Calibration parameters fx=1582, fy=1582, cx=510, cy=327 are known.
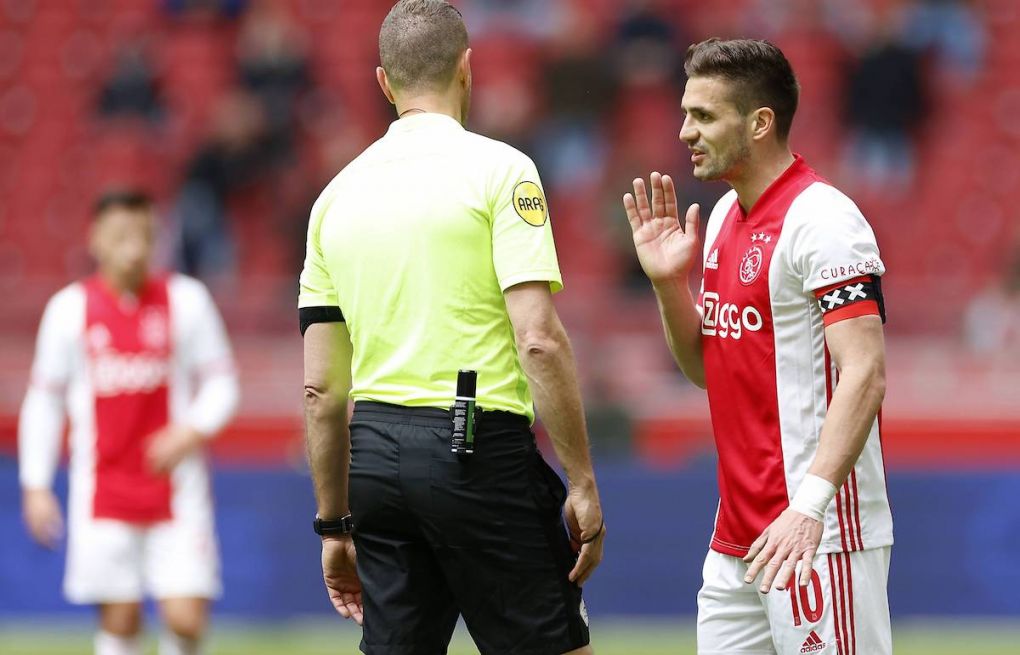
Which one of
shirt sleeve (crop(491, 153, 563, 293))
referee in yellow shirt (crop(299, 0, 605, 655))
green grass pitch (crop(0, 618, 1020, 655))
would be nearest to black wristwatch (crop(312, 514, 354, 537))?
referee in yellow shirt (crop(299, 0, 605, 655))

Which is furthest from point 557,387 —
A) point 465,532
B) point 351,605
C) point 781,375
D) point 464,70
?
point 351,605

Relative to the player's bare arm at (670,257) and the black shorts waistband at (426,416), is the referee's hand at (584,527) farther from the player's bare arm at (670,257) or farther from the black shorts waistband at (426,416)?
the player's bare arm at (670,257)

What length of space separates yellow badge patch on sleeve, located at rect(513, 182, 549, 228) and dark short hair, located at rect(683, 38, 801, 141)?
0.63 meters

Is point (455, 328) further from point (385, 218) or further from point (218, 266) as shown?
point (218, 266)

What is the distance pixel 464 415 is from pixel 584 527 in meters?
0.46

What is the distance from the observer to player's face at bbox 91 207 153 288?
7621 mm

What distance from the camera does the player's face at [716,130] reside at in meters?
4.56

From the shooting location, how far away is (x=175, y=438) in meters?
7.58

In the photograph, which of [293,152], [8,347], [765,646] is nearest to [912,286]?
[293,152]

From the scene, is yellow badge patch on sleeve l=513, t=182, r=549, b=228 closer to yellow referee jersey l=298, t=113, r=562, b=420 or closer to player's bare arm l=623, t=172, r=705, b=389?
yellow referee jersey l=298, t=113, r=562, b=420

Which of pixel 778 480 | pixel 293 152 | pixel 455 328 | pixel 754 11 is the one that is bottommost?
→ pixel 778 480

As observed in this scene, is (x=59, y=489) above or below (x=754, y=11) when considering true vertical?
below

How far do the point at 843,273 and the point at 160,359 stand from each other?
430 centimetres

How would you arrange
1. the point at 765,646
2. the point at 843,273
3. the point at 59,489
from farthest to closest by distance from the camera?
1. the point at 59,489
2. the point at 765,646
3. the point at 843,273
